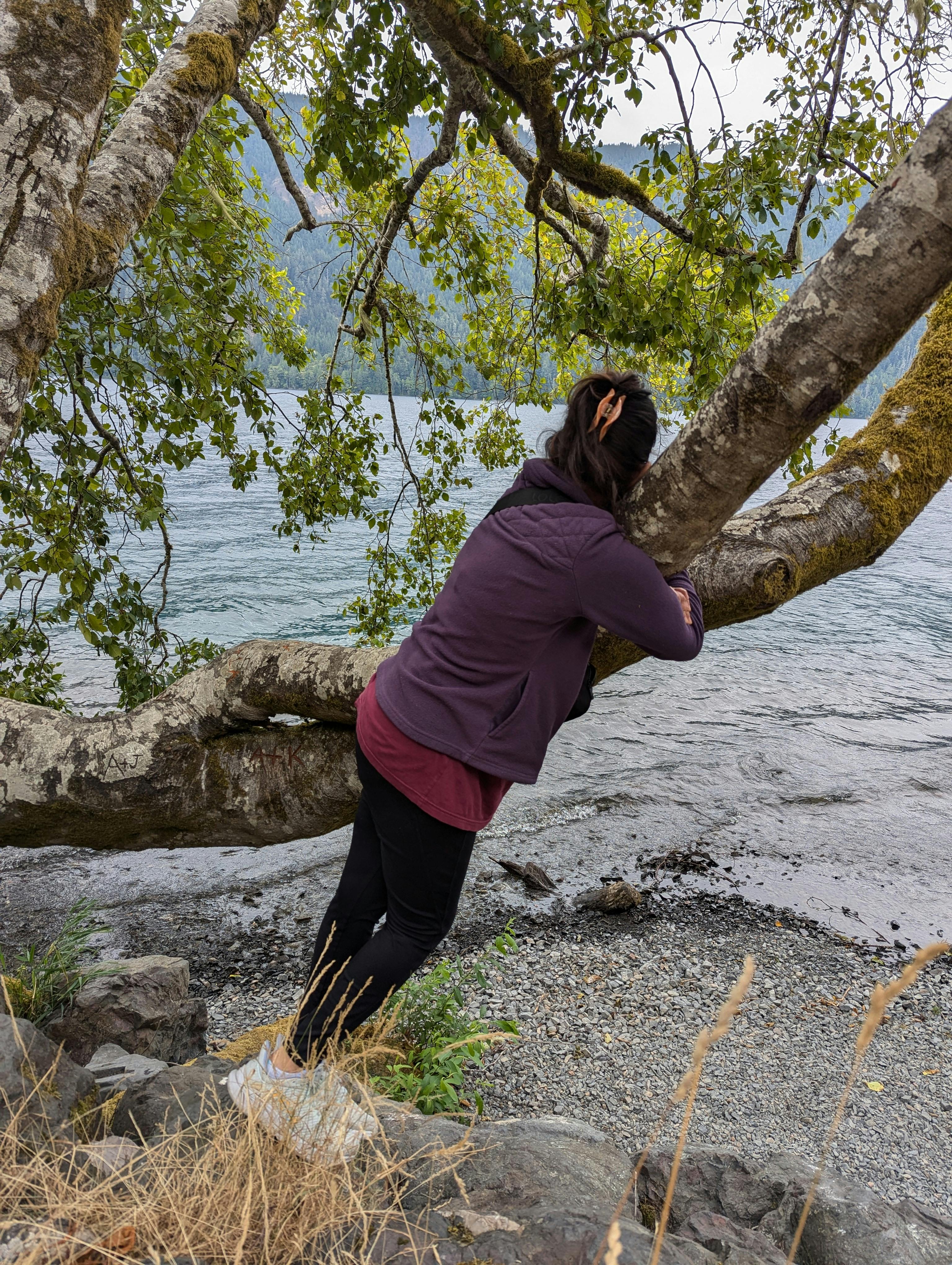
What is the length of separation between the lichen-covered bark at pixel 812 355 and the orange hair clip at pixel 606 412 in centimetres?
20

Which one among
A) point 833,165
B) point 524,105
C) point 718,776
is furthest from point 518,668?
point 718,776

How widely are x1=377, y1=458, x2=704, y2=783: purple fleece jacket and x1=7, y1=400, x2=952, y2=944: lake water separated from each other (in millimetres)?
5324

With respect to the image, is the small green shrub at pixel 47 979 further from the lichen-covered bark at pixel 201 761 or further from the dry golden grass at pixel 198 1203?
the dry golden grass at pixel 198 1203

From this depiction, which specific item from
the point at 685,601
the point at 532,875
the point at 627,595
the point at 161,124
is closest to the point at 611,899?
the point at 532,875

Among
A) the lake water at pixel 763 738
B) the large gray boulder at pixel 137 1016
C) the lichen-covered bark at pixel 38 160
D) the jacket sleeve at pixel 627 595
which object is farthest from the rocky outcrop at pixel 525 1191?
the lake water at pixel 763 738

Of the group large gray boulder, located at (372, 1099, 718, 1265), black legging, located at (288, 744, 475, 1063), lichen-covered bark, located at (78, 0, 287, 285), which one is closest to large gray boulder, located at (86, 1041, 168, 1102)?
black legging, located at (288, 744, 475, 1063)

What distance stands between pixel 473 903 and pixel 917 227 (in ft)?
18.5

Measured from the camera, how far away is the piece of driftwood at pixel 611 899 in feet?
20.6

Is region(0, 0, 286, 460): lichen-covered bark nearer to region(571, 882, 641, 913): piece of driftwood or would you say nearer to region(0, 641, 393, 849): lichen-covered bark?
region(0, 641, 393, 849): lichen-covered bark

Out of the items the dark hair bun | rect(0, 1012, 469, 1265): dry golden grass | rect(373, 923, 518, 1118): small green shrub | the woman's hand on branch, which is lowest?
rect(373, 923, 518, 1118): small green shrub

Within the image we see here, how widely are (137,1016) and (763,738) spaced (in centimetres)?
950

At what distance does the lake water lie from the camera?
7465mm

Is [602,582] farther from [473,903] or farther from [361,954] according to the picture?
[473,903]

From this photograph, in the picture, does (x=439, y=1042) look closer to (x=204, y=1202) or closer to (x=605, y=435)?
(x=204, y=1202)
